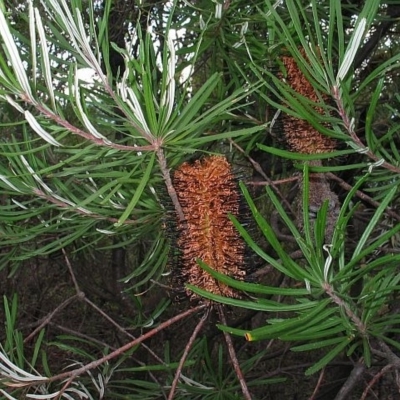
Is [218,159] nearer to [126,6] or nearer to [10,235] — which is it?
[10,235]

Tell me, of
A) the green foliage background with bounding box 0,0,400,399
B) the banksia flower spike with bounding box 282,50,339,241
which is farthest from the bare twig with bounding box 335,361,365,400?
the banksia flower spike with bounding box 282,50,339,241

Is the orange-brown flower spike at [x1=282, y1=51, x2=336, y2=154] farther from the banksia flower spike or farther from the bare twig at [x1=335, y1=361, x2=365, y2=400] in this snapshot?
the bare twig at [x1=335, y1=361, x2=365, y2=400]

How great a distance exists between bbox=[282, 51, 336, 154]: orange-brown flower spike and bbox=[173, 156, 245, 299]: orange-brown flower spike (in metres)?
0.10

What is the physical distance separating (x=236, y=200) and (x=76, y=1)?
0.18m

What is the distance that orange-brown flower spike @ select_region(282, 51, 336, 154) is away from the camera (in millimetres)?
499

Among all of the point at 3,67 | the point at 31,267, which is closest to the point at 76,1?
the point at 3,67

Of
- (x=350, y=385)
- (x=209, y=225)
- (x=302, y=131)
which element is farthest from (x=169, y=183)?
(x=350, y=385)

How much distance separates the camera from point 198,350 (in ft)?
3.17

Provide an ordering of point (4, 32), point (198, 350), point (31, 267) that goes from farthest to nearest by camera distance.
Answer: point (31, 267), point (198, 350), point (4, 32)

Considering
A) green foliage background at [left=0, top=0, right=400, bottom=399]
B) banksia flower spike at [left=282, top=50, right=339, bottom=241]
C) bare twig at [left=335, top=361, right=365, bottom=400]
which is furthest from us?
bare twig at [left=335, top=361, right=365, bottom=400]

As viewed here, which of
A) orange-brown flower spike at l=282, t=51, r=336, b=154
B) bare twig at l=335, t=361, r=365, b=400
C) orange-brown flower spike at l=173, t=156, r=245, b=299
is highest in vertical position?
orange-brown flower spike at l=282, t=51, r=336, b=154

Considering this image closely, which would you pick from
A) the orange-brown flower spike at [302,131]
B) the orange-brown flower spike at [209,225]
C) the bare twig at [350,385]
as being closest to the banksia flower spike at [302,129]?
the orange-brown flower spike at [302,131]

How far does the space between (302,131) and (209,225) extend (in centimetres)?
14

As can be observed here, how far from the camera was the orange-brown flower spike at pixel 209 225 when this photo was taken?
16.4 inches
